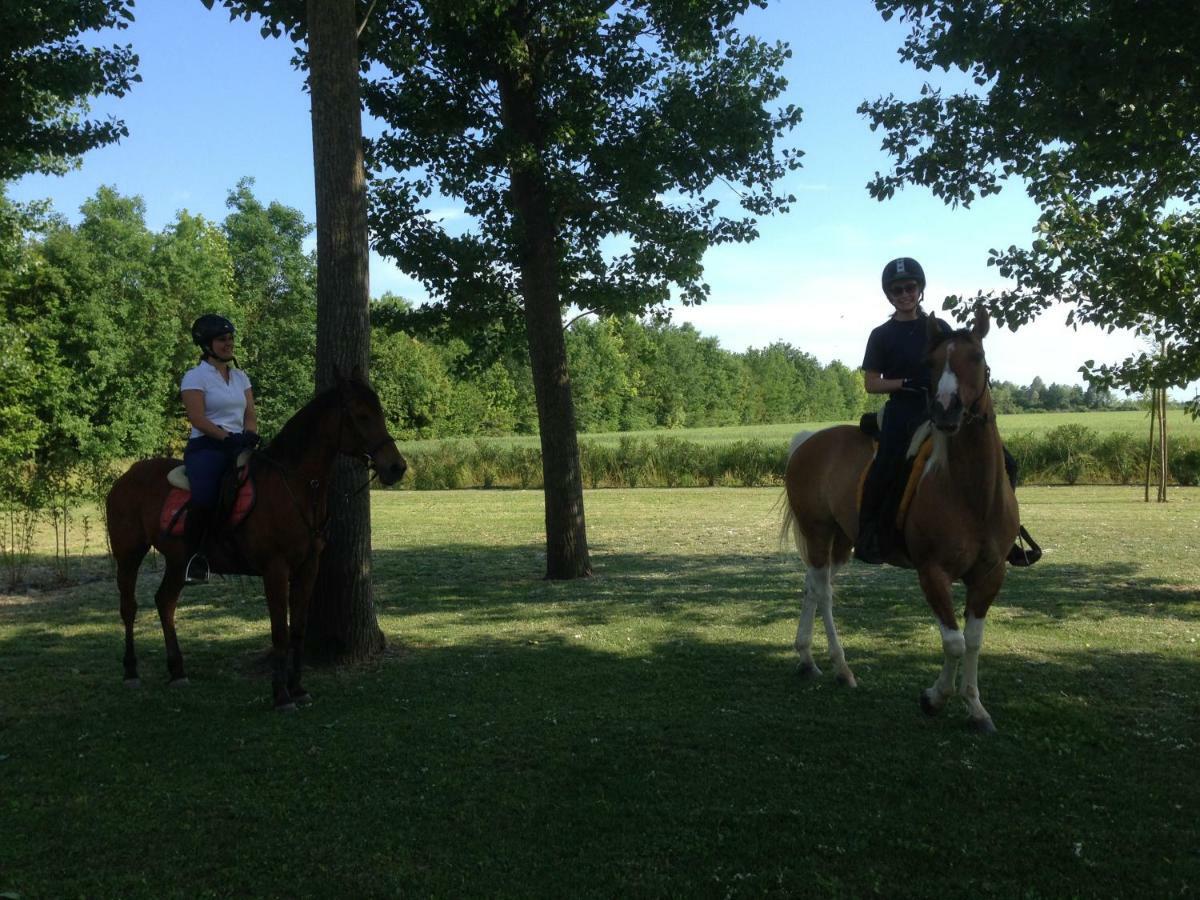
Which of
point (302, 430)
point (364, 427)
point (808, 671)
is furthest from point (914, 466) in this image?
point (302, 430)

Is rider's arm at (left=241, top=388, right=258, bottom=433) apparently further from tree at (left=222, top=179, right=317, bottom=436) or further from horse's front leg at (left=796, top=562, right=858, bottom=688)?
tree at (left=222, top=179, right=317, bottom=436)

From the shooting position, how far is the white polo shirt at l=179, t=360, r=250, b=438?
6.79 meters

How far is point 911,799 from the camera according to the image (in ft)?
15.6

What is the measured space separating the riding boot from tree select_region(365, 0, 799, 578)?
20.7 ft

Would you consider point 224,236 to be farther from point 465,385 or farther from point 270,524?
point 270,524

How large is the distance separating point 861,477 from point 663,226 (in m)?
7.74

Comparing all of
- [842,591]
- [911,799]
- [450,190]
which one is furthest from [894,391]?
[450,190]

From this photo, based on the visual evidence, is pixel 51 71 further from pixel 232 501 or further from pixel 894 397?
pixel 894 397

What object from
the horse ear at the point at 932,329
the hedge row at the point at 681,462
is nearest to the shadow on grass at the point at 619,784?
the horse ear at the point at 932,329

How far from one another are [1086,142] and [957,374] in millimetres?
4107

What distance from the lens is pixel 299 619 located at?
6832 millimetres

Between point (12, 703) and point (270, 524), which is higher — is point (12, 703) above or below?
below

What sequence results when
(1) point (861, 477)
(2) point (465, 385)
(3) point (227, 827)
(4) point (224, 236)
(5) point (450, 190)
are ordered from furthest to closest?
1. (2) point (465, 385)
2. (4) point (224, 236)
3. (5) point (450, 190)
4. (1) point (861, 477)
5. (3) point (227, 827)

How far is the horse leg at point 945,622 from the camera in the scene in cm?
580
